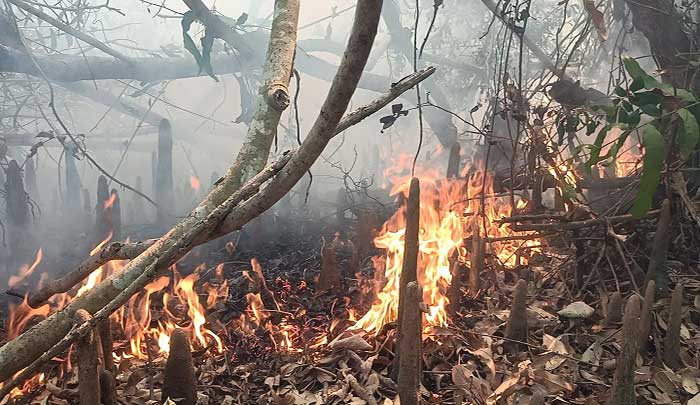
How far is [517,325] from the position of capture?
2570 millimetres

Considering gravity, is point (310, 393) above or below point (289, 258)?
below

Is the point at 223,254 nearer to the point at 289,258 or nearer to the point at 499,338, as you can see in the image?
the point at 289,258

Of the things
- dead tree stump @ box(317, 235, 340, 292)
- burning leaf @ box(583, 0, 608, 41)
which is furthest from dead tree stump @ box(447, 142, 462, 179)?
dead tree stump @ box(317, 235, 340, 292)

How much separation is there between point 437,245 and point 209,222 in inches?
80.3

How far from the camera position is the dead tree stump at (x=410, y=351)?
6.32ft

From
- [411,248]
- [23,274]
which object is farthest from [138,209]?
[411,248]

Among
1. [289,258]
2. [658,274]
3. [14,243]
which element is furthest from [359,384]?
[14,243]

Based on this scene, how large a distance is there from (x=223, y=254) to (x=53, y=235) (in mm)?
2988

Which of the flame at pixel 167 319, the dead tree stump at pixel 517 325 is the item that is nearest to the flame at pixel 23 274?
the flame at pixel 167 319

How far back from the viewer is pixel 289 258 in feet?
15.5

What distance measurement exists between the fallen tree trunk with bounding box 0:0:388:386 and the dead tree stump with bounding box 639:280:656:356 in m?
1.29

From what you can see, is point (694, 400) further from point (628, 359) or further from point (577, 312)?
point (577, 312)

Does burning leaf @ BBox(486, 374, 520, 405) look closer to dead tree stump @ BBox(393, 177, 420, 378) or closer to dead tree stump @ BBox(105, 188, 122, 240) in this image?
dead tree stump @ BBox(393, 177, 420, 378)

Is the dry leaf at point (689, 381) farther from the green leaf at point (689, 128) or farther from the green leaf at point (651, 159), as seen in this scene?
the green leaf at point (689, 128)
